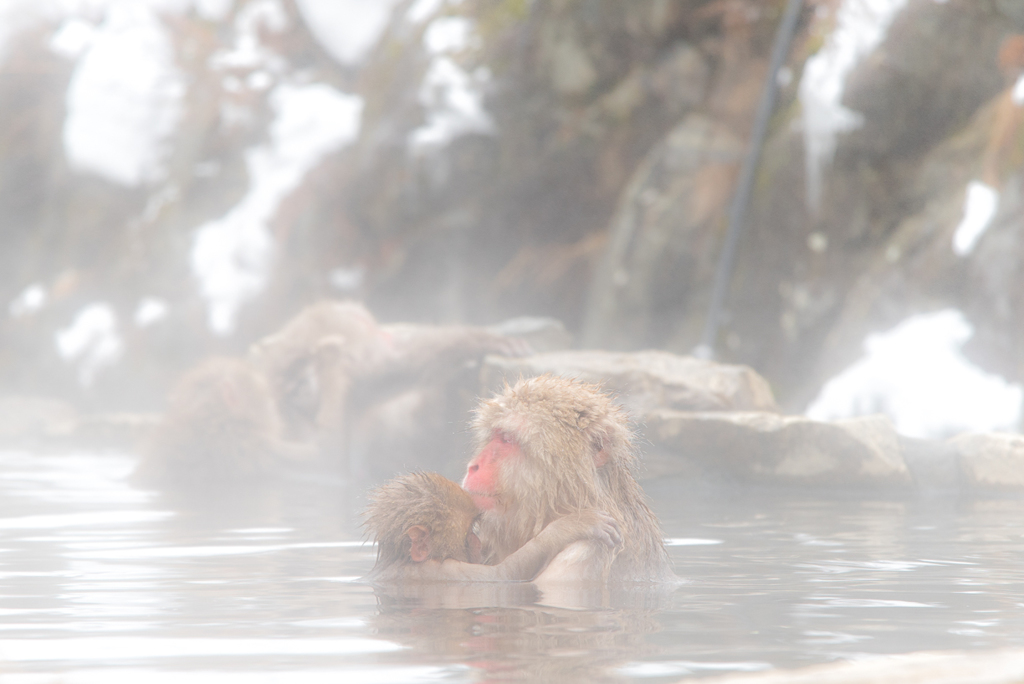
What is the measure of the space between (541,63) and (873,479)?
19.0 feet

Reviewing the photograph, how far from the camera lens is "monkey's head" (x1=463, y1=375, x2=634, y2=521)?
282cm

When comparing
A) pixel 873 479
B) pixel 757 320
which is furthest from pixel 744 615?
pixel 757 320

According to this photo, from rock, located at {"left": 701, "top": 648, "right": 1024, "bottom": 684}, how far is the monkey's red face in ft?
3.92

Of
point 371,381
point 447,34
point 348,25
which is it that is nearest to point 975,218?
point 371,381

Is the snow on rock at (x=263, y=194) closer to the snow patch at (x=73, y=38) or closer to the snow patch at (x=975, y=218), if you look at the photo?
the snow patch at (x=73, y=38)

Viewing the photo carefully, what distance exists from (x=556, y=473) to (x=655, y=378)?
329cm

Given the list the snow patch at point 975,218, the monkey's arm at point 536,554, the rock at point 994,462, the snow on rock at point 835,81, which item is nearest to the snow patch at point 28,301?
the snow on rock at point 835,81

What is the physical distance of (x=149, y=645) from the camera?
2.26 m

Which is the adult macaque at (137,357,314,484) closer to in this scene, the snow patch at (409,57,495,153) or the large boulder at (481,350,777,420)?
the large boulder at (481,350,777,420)

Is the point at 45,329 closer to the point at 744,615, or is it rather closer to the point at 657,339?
the point at 657,339

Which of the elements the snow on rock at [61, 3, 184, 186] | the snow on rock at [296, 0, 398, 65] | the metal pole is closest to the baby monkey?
the metal pole

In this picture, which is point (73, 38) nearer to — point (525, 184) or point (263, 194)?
point (263, 194)

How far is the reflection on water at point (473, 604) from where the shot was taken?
6.75 ft

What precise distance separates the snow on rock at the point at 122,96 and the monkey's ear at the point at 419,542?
1171 centimetres
